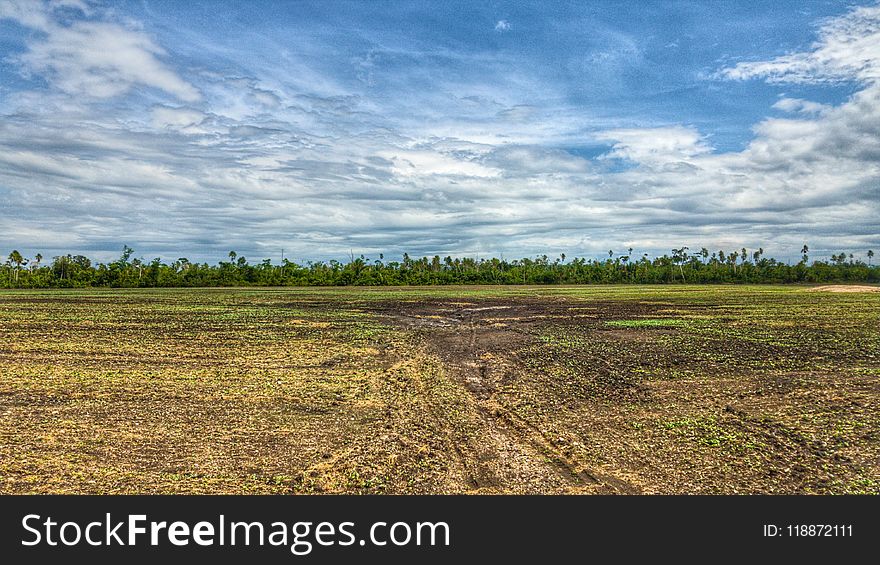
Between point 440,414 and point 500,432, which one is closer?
point 500,432

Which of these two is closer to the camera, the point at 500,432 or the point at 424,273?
the point at 500,432

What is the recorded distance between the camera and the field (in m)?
5.46

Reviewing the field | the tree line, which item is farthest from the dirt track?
the tree line

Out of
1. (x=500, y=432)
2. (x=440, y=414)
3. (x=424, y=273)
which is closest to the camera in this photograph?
(x=500, y=432)

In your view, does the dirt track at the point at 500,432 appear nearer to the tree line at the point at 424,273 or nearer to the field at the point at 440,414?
the field at the point at 440,414

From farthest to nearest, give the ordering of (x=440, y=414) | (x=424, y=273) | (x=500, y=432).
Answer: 1. (x=424, y=273)
2. (x=440, y=414)
3. (x=500, y=432)

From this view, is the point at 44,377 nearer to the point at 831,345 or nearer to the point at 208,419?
the point at 208,419

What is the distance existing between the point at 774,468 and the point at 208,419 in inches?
280

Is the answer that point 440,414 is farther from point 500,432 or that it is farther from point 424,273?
point 424,273

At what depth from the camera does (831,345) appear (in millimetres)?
14422

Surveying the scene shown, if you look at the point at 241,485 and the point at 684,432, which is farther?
the point at 684,432

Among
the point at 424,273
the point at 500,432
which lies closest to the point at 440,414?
the point at 500,432

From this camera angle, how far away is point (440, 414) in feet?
26.2
